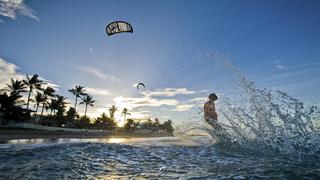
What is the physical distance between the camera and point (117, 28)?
15828mm

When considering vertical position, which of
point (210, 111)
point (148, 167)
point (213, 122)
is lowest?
point (148, 167)

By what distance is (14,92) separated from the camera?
61688 millimetres

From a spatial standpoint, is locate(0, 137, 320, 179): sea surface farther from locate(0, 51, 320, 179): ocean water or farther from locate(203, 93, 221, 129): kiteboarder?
locate(203, 93, 221, 129): kiteboarder

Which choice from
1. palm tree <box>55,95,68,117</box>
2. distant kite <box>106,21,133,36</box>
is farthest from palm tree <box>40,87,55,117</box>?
distant kite <box>106,21,133,36</box>

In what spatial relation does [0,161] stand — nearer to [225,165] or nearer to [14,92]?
[225,165]

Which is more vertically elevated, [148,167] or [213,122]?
[213,122]

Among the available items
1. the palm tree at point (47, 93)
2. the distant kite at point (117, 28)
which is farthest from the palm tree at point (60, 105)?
the distant kite at point (117, 28)

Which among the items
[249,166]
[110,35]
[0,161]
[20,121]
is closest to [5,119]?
[20,121]

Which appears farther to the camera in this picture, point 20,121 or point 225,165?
point 20,121

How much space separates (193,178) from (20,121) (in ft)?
219

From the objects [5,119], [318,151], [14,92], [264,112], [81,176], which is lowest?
[81,176]

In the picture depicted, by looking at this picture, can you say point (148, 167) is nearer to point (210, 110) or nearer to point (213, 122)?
point (213, 122)

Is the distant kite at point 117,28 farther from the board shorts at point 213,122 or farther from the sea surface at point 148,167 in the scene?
the sea surface at point 148,167

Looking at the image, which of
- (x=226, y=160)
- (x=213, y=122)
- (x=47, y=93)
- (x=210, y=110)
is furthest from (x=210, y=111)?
(x=47, y=93)
